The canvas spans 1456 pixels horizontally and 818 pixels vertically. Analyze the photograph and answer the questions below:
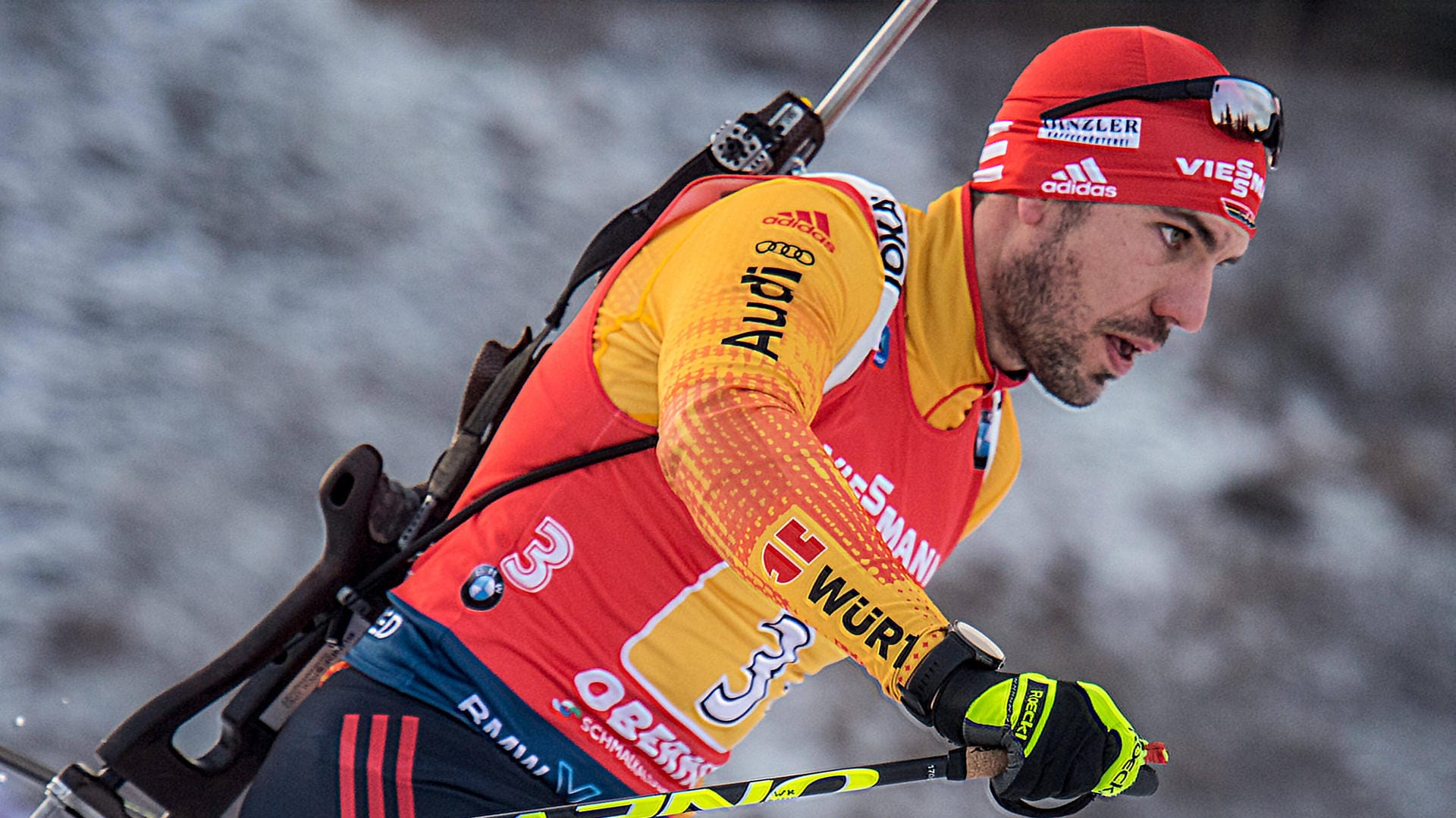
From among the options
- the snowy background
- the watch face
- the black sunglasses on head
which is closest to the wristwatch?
the watch face

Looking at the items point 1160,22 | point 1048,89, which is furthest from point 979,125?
point 1048,89

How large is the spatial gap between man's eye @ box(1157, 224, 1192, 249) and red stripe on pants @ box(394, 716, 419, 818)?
2.67ft

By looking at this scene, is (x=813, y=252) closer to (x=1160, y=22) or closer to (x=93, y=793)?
(x=93, y=793)

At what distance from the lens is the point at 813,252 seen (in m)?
0.93

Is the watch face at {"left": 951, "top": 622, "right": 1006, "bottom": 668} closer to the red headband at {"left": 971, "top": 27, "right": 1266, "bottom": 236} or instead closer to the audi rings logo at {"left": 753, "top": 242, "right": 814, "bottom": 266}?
the audi rings logo at {"left": 753, "top": 242, "right": 814, "bottom": 266}

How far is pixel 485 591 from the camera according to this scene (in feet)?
3.52

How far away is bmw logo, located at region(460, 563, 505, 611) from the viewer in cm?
107

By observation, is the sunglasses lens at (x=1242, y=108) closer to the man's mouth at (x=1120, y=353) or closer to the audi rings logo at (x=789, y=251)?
the man's mouth at (x=1120, y=353)

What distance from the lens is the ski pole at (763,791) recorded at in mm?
875

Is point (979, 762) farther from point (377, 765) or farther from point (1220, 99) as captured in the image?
point (1220, 99)

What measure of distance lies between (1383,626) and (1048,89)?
206 cm

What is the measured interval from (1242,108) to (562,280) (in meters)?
1.82

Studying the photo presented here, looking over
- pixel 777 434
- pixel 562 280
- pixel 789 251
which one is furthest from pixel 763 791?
pixel 562 280

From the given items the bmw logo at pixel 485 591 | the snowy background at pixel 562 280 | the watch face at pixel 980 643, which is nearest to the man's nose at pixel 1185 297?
the watch face at pixel 980 643
